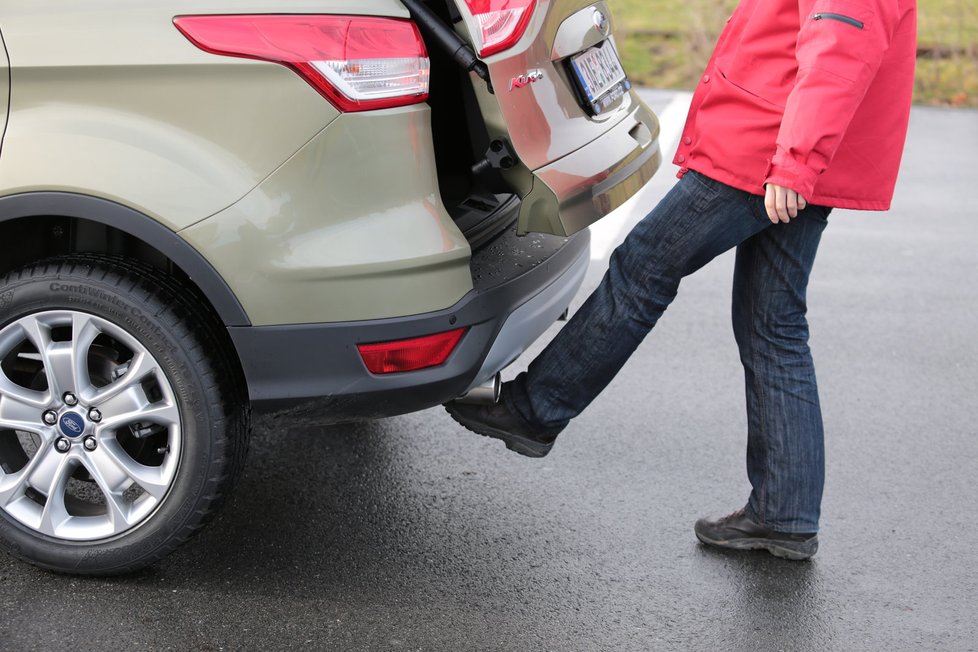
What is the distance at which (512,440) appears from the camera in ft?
10.4

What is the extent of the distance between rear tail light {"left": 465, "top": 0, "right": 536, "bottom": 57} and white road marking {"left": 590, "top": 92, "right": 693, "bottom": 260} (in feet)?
5.98

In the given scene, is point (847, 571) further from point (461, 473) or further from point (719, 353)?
point (719, 353)

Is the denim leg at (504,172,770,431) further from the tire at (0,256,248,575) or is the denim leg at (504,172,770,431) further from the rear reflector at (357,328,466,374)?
the tire at (0,256,248,575)

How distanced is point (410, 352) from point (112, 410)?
748 millimetres

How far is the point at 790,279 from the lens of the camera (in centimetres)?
295

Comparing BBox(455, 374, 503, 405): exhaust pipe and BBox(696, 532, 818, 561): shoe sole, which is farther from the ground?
BBox(455, 374, 503, 405): exhaust pipe

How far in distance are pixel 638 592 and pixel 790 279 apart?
892 millimetres

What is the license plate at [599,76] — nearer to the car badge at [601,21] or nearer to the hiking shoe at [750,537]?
the car badge at [601,21]

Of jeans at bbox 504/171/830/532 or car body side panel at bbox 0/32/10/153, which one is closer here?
car body side panel at bbox 0/32/10/153

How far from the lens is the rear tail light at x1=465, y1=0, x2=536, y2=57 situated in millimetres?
2596

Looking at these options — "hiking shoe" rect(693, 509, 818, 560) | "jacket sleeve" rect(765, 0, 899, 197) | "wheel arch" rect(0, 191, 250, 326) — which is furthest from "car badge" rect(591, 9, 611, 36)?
"hiking shoe" rect(693, 509, 818, 560)

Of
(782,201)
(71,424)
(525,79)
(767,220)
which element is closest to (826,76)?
(782,201)

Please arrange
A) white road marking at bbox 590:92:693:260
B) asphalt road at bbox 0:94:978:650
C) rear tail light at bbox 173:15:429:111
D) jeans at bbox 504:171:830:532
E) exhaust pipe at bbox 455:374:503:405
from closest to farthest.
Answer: rear tail light at bbox 173:15:429:111, asphalt road at bbox 0:94:978:650, jeans at bbox 504:171:830:532, exhaust pipe at bbox 455:374:503:405, white road marking at bbox 590:92:693:260

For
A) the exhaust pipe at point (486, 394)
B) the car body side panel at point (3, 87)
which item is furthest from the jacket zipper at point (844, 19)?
the car body side panel at point (3, 87)
